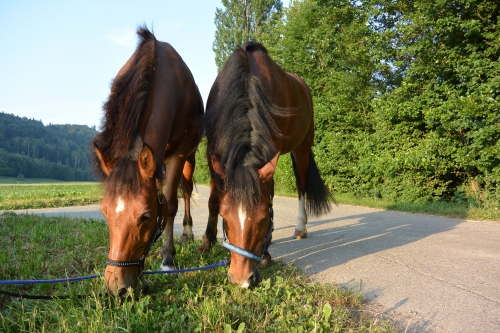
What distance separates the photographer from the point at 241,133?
2.83 m

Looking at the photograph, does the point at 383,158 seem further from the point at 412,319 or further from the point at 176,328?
the point at 176,328

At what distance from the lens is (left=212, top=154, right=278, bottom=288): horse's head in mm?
2512

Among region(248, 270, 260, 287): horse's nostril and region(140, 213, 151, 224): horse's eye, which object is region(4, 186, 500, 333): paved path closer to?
region(248, 270, 260, 287): horse's nostril

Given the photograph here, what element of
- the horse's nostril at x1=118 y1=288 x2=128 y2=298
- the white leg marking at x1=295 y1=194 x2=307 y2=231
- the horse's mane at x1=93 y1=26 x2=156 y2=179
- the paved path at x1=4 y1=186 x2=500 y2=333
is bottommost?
the paved path at x1=4 y1=186 x2=500 y2=333

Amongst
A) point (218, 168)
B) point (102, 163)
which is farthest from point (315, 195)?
point (102, 163)

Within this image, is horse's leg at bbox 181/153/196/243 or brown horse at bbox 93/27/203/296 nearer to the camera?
brown horse at bbox 93/27/203/296

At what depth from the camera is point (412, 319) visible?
232cm

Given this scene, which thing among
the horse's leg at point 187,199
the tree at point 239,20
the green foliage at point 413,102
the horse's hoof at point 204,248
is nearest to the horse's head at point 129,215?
the horse's hoof at point 204,248

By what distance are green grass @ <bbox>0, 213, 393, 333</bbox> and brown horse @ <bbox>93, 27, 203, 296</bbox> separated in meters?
0.25

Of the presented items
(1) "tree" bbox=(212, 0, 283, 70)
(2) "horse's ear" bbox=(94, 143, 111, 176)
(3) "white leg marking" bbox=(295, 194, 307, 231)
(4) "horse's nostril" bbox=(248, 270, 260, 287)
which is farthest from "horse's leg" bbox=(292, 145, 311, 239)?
(1) "tree" bbox=(212, 0, 283, 70)

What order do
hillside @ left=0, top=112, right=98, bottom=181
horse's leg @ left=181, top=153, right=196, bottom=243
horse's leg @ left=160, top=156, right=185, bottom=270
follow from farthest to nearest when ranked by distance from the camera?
hillside @ left=0, top=112, right=98, bottom=181, horse's leg @ left=181, top=153, right=196, bottom=243, horse's leg @ left=160, top=156, right=185, bottom=270

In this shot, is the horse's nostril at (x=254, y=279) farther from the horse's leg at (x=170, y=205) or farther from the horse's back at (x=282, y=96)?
the horse's back at (x=282, y=96)

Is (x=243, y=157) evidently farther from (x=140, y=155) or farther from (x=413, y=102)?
(x=413, y=102)

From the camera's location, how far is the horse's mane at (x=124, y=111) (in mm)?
2545
